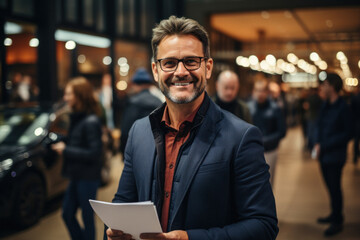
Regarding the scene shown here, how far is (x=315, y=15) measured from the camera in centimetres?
1709

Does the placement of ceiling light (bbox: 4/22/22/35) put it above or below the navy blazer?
above

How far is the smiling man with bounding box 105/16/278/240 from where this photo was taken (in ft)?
6.25

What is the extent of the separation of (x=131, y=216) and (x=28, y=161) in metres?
4.89

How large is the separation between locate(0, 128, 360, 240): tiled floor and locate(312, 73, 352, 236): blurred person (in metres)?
0.36

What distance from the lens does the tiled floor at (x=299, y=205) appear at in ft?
19.3

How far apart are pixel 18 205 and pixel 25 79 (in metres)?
5.82

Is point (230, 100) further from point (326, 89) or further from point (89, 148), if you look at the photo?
point (89, 148)

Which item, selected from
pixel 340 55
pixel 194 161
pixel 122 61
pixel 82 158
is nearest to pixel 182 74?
pixel 194 161

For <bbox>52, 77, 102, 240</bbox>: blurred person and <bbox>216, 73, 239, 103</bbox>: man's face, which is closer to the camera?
<bbox>52, 77, 102, 240</bbox>: blurred person

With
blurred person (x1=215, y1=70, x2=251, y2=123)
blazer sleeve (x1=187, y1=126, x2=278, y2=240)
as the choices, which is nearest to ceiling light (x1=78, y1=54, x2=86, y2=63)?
blurred person (x1=215, y1=70, x2=251, y2=123)

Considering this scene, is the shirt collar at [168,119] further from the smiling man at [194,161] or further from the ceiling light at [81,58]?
the ceiling light at [81,58]

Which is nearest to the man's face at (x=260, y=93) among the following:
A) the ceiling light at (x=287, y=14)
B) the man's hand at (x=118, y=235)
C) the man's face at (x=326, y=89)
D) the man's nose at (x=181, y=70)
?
the man's face at (x=326, y=89)

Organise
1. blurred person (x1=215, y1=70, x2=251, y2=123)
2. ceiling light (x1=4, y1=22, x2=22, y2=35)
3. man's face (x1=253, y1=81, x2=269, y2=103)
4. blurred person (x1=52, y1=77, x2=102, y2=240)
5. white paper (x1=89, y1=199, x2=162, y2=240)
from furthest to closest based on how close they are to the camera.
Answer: ceiling light (x1=4, y1=22, x2=22, y2=35), man's face (x1=253, y1=81, x2=269, y2=103), blurred person (x1=215, y1=70, x2=251, y2=123), blurred person (x1=52, y1=77, x2=102, y2=240), white paper (x1=89, y1=199, x2=162, y2=240)

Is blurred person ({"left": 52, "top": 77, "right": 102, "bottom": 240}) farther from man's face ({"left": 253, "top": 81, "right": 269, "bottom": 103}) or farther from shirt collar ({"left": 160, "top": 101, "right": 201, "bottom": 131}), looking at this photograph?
shirt collar ({"left": 160, "top": 101, "right": 201, "bottom": 131})
